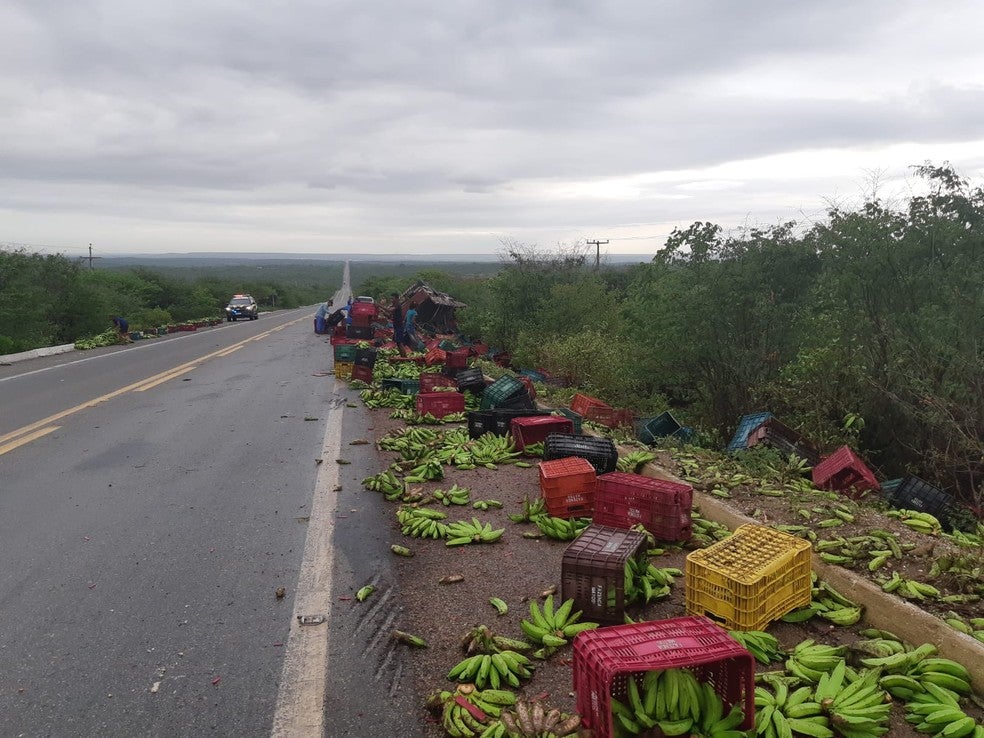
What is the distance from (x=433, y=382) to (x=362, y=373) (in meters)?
3.14

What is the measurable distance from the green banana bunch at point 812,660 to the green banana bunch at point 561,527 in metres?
2.27

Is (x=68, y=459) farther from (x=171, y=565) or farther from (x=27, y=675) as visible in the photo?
(x=27, y=675)

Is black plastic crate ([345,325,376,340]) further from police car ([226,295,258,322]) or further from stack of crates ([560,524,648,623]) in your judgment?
police car ([226,295,258,322])

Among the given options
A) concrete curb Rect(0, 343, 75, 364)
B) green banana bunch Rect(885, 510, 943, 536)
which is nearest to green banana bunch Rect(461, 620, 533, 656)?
green banana bunch Rect(885, 510, 943, 536)

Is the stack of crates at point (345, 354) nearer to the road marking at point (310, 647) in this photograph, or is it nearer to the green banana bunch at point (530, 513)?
the road marking at point (310, 647)

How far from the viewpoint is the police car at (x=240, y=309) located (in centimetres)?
5188

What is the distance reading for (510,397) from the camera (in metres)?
11.1

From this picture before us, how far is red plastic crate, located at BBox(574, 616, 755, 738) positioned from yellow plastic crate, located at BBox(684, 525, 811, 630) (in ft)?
2.88

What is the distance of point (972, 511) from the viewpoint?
771cm

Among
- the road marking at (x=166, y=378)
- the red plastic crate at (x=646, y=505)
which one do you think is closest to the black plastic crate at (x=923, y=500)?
the red plastic crate at (x=646, y=505)

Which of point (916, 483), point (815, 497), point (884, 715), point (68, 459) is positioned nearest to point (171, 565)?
point (68, 459)

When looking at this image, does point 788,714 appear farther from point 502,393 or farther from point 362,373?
point 362,373

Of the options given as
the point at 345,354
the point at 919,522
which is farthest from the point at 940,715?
the point at 345,354

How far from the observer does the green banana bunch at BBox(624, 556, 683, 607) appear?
4.71 metres
